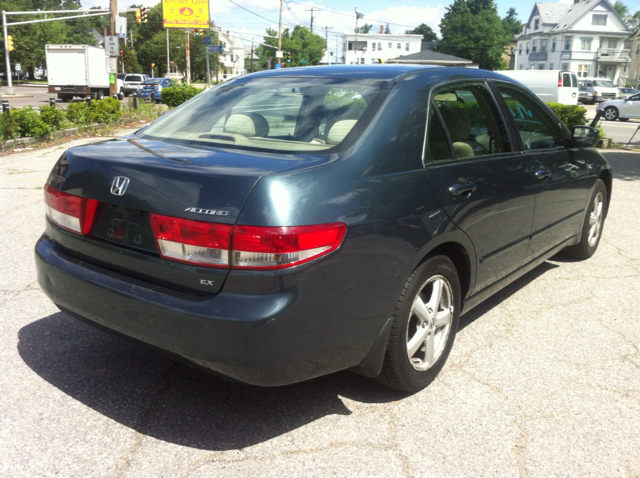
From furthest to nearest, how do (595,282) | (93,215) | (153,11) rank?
(153,11), (595,282), (93,215)

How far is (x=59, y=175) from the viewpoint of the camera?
10.1 ft

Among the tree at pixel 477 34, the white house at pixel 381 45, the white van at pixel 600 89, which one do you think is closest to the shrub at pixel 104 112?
the white van at pixel 600 89

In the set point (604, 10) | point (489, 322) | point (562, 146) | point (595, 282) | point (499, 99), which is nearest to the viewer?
point (499, 99)

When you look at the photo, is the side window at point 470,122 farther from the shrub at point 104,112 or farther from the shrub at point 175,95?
the shrub at point 175,95

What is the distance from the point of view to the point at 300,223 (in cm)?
242

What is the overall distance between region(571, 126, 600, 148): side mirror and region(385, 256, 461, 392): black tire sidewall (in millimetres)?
2013

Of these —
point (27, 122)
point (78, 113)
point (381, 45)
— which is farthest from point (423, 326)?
point (381, 45)

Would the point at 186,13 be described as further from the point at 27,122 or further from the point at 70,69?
the point at 27,122

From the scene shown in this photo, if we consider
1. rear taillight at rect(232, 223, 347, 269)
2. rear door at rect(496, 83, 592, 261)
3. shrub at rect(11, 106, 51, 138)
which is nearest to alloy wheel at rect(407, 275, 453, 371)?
rear taillight at rect(232, 223, 347, 269)

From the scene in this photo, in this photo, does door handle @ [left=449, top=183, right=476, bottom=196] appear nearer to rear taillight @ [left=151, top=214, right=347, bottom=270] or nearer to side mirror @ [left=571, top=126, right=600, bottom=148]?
rear taillight @ [left=151, top=214, right=347, bottom=270]

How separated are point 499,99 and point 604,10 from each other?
290ft

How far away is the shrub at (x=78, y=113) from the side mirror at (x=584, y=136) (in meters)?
14.7

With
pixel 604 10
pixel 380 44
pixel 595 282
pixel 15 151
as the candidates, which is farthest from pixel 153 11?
pixel 595 282

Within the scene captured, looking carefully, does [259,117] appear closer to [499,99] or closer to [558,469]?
[499,99]
